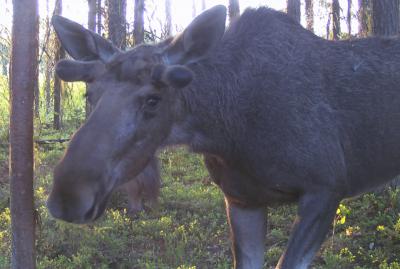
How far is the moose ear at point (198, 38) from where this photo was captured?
4.13 m

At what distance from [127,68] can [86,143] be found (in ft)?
2.50

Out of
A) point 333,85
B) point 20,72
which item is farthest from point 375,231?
point 20,72

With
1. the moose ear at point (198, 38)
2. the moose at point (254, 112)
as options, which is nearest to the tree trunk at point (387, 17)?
the moose at point (254, 112)

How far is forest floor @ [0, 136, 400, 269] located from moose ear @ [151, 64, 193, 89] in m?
2.42

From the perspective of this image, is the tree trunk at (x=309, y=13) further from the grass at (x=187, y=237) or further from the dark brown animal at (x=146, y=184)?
the dark brown animal at (x=146, y=184)

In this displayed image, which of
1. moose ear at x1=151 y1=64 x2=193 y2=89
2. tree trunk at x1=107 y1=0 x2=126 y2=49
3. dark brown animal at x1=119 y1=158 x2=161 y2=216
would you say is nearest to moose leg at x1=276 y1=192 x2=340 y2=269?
dark brown animal at x1=119 y1=158 x2=161 y2=216

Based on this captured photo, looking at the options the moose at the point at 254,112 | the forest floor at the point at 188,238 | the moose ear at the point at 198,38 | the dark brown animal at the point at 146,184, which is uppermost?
the moose ear at the point at 198,38

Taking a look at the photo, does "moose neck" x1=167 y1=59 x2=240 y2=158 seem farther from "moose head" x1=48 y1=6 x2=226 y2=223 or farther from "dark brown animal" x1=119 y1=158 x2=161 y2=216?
"dark brown animal" x1=119 y1=158 x2=161 y2=216

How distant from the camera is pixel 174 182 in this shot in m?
9.91

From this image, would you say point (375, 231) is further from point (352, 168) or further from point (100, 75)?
point (100, 75)

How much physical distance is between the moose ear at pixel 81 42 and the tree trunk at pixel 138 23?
22.0 feet

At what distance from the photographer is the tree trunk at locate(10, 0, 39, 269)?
4602 millimetres

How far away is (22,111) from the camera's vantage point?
15.1ft

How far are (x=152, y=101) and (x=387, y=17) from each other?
5.22 metres
